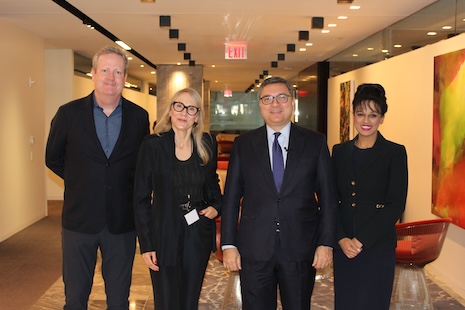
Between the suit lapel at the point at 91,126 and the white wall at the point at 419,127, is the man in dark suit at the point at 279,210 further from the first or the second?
the white wall at the point at 419,127

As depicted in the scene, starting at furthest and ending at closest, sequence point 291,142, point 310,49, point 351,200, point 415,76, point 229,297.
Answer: point 310,49, point 415,76, point 229,297, point 351,200, point 291,142

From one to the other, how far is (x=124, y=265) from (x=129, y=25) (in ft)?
21.1

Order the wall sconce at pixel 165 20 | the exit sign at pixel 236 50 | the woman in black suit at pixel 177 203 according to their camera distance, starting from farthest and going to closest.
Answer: the exit sign at pixel 236 50 < the wall sconce at pixel 165 20 < the woman in black suit at pixel 177 203

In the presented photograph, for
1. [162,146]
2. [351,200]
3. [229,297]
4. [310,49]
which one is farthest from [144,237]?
[310,49]

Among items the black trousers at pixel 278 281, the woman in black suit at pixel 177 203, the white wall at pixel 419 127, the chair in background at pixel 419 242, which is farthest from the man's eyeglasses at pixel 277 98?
the white wall at pixel 419 127

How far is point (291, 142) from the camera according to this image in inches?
114

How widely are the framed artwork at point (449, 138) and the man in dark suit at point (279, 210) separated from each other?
9.92ft

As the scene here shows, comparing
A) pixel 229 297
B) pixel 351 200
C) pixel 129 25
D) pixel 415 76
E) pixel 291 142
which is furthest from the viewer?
pixel 129 25

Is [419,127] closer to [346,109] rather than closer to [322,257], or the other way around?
[322,257]

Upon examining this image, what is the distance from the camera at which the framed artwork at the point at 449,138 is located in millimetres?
5410

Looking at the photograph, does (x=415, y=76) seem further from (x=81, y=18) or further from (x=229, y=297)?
(x=81, y=18)

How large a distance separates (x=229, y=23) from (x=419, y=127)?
357 centimetres

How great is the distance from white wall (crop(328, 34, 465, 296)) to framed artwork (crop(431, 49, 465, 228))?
0.70 ft

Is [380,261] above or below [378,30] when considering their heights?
below
